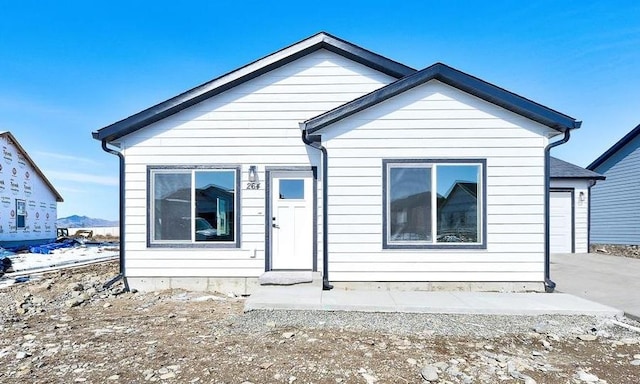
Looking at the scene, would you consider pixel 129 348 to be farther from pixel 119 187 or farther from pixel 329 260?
pixel 119 187

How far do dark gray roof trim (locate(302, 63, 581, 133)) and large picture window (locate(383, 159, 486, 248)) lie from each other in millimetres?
1043

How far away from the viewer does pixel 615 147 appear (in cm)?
1495

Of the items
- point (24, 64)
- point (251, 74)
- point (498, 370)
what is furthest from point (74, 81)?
point (498, 370)

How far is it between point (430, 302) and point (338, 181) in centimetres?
235

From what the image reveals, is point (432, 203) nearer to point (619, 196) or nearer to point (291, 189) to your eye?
point (291, 189)

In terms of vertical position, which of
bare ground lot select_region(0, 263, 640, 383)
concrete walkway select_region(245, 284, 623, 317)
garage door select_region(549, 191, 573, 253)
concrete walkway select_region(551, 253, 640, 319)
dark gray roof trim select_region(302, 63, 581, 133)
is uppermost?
dark gray roof trim select_region(302, 63, 581, 133)

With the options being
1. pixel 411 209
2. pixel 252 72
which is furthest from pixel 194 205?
pixel 411 209

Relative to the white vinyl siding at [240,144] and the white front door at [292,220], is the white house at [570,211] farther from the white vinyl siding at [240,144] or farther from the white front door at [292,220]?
the white front door at [292,220]

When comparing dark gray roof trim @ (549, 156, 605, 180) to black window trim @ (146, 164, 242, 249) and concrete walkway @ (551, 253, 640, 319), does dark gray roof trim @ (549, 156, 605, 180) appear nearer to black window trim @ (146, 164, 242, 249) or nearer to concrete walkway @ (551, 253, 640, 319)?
concrete walkway @ (551, 253, 640, 319)

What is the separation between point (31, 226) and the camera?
59.4ft

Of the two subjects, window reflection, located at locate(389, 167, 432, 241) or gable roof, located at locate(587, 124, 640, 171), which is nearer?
window reflection, located at locate(389, 167, 432, 241)

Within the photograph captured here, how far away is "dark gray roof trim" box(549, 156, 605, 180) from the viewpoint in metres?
11.6

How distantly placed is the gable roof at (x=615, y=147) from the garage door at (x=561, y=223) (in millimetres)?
5425

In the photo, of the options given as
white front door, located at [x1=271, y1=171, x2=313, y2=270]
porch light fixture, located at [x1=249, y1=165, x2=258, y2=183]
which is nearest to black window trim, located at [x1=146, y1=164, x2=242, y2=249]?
porch light fixture, located at [x1=249, y1=165, x2=258, y2=183]
